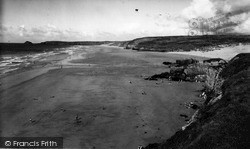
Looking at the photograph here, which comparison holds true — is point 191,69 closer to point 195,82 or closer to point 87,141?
point 195,82

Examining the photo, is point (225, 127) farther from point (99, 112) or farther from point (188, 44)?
point (188, 44)

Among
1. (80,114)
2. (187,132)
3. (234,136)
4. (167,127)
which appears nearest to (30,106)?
(80,114)

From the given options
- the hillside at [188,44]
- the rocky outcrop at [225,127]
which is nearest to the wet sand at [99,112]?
the rocky outcrop at [225,127]

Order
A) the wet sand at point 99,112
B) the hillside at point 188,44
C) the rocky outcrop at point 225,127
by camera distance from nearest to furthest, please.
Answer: the rocky outcrop at point 225,127 < the wet sand at point 99,112 < the hillside at point 188,44

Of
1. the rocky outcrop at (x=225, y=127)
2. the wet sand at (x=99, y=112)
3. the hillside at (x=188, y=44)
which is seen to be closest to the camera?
the rocky outcrop at (x=225, y=127)

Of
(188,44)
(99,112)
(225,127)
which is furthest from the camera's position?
(188,44)

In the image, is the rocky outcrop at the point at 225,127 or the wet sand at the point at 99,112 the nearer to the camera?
the rocky outcrop at the point at 225,127

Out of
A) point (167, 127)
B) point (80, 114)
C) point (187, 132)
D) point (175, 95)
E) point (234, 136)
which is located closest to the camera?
point (234, 136)

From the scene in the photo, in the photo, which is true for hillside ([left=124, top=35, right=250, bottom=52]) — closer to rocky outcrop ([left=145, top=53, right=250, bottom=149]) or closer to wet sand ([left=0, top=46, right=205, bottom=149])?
wet sand ([left=0, top=46, right=205, bottom=149])

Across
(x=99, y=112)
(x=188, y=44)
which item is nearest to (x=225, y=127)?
(x=99, y=112)

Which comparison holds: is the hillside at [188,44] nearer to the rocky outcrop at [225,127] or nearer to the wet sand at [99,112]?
the wet sand at [99,112]

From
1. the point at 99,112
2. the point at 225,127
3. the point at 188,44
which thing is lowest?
the point at 99,112
